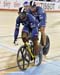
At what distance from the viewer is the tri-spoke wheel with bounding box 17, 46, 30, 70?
5590mm

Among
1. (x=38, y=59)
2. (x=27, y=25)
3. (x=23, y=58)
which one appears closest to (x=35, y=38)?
(x=27, y=25)

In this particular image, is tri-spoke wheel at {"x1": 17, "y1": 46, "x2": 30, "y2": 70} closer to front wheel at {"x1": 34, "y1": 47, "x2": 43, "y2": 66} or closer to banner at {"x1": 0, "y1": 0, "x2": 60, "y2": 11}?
front wheel at {"x1": 34, "y1": 47, "x2": 43, "y2": 66}

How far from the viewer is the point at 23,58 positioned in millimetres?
5602

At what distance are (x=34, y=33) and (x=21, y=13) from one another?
47cm

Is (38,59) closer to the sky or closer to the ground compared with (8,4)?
closer to the ground

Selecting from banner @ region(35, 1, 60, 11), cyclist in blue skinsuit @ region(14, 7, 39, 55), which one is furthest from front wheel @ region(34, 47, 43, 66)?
banner @ region(35, 1, 60, 11)

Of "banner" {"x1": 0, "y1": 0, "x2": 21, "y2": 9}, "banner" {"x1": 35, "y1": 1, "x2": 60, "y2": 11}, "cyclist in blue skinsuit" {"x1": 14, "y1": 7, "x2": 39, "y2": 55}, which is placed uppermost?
"cyclist in blue skinsuit" {"x1": 14, "y1": 7, "x2": 39, "y2": 55}

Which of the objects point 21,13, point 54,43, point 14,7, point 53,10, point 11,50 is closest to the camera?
point 21,13

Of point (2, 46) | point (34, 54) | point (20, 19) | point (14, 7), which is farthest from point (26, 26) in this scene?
point (14, 7)

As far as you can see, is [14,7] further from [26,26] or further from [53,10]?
[26,26]

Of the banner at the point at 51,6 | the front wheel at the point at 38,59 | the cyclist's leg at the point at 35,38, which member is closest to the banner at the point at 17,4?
the banner at the point at 51,6

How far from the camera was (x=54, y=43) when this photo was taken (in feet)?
29.4

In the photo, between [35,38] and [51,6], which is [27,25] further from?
[51,6]

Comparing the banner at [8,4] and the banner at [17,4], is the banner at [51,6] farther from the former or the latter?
the banner at [8,4]
